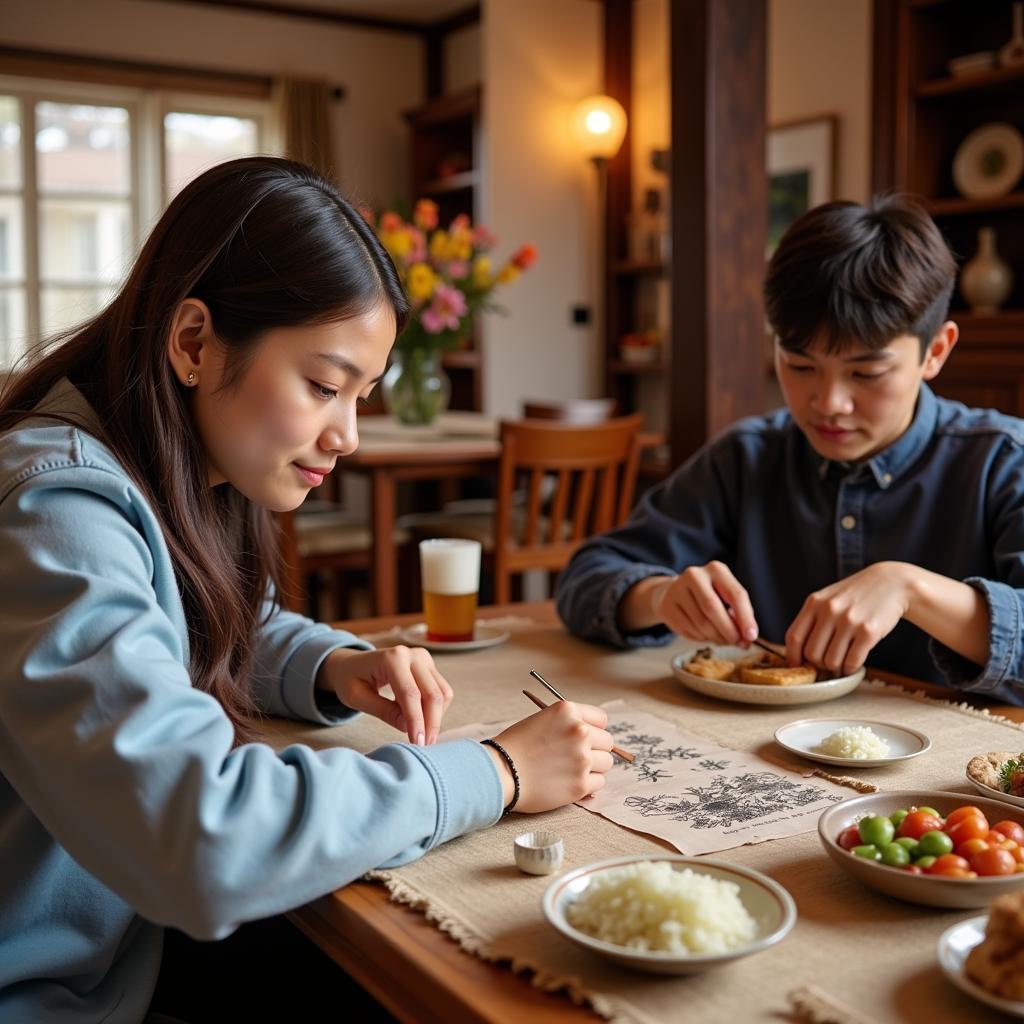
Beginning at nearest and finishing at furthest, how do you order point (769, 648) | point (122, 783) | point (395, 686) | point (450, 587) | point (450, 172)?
point (122, 783) < point (395, 686) < point (769, 648) < point (450, 587) < point (450, 172)

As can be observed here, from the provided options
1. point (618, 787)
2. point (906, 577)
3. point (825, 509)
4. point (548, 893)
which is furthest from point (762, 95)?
point (548, 893)

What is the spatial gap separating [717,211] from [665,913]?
81.5 inches

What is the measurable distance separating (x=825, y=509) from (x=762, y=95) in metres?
1.22

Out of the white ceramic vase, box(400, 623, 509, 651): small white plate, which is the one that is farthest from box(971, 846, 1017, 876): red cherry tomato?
the white ceramic vase

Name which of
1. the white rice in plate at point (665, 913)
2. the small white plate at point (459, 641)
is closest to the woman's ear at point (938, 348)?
the small white plate at point (459, 641)

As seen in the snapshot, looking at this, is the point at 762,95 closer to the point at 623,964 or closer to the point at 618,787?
the point at 618,787

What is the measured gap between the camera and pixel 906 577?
4.51 ft

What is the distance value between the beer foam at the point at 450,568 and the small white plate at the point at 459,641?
7 centimetres

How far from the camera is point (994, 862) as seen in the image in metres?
0.83

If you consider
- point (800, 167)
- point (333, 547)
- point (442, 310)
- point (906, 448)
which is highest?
point (800, 167)

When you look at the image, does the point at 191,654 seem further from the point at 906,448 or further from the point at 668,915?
the point at 906,448

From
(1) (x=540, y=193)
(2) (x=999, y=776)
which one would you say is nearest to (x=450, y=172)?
(1) (x=540, y=193)

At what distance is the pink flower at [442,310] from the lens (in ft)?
13.5

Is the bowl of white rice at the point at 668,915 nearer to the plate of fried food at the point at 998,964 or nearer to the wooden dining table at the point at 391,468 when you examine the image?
the plate of fried food at the point at 998,964
